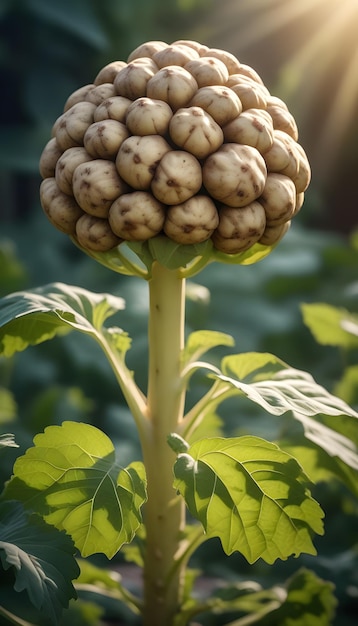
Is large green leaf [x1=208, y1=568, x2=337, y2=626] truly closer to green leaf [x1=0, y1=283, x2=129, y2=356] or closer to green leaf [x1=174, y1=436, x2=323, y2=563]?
green leaf [x1=174, y1=436, x2=323, y2=563]

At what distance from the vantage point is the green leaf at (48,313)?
956 millimetres

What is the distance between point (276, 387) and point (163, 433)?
162 mm

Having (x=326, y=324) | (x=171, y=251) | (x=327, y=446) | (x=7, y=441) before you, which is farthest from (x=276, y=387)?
(x=326, y=324)

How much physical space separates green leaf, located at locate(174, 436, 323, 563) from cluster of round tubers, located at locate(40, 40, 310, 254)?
24 cm

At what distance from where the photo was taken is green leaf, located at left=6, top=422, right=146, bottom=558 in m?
Answer: 0.88

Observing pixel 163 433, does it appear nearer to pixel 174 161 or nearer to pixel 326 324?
pixel 174 161

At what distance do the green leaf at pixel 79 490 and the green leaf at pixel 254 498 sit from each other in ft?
0.25

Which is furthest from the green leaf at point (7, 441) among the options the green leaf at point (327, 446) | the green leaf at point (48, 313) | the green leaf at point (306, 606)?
the green leaf at point (306, 606)

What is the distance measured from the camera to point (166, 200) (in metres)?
0.85

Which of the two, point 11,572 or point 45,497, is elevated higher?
point 45,497

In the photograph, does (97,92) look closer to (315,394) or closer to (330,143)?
(315,394)

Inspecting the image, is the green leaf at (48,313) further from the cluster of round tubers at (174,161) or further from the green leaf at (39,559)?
the green leaf at (39,559)

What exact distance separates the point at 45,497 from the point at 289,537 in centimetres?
28

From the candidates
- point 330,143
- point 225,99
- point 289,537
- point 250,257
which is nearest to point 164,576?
point 289,537
